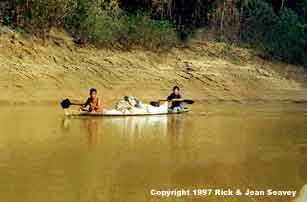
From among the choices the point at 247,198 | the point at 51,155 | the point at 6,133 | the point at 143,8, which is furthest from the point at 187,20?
the point at 247,198

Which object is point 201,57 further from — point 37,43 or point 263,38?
point 37,43

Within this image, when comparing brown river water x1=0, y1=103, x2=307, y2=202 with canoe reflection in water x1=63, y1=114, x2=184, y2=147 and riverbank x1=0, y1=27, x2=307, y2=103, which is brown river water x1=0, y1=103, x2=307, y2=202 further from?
riverbank x1=0, y1=27, x2=307, y2=103

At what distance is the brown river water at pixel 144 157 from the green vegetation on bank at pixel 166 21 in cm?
611

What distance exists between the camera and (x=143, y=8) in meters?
23.5

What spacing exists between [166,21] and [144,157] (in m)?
14.4

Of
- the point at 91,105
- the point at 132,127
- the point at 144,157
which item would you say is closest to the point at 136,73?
the point at 91,105

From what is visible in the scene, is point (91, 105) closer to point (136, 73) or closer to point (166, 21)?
point (136, 73)

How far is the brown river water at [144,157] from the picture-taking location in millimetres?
7266

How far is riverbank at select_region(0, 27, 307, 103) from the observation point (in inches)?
773

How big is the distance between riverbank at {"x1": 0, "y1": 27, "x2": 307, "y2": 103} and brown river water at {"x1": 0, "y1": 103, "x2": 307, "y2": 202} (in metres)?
3.77

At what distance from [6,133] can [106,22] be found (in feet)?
35.1

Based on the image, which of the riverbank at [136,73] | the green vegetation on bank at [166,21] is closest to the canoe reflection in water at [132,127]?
the riverbank at [136,73]

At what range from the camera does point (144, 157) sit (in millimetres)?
9562

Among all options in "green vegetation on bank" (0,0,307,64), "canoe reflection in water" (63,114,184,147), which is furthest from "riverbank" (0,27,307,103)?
"canoe reflection in water" (63,114,184,147)
